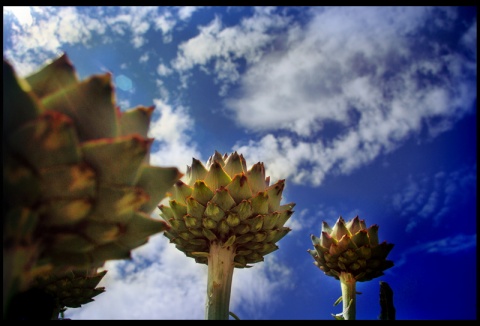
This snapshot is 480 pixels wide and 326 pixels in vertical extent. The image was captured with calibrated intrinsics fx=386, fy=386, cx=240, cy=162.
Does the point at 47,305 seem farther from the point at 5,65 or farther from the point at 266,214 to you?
the point at 266,214

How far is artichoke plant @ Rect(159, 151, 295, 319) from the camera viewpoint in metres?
1.30

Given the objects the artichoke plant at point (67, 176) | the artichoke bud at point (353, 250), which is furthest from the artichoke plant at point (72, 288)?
the artichoke bud at point (353, 250)

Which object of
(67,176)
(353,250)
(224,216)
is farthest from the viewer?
(353,250)

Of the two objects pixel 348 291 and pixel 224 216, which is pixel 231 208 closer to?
pixel 224 216

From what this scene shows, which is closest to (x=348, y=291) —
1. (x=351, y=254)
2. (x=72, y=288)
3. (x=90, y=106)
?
(x=351, y=254)

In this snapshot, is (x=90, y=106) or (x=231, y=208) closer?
(x=90, y=106)

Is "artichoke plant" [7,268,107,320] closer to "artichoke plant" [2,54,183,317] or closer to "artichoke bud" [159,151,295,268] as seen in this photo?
"artichoke bud" [159,151,295,268]

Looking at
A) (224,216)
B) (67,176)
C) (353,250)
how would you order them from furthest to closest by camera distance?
(353,250), (224,216), (67,176)

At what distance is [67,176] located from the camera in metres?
0.54

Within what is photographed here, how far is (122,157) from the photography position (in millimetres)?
591

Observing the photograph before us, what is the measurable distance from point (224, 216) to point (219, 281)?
0.23 m

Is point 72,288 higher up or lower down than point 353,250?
lower down
